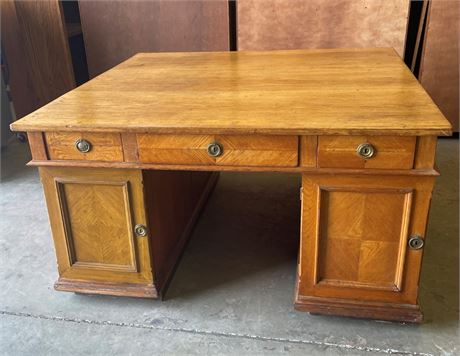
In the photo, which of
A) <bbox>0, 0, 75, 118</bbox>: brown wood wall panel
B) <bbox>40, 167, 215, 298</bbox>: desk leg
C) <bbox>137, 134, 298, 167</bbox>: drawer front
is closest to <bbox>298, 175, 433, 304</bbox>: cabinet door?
<bbox>137, 134, 298, 167</bbox>: drawer front

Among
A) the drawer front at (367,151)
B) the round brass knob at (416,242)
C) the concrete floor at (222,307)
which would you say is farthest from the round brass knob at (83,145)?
the round brass knob at (416,242)

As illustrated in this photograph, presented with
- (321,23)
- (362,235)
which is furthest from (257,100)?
(321,23)

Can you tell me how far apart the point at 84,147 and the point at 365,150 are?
79cm

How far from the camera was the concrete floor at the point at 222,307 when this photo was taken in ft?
4.76

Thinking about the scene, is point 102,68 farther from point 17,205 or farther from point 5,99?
point 17,205

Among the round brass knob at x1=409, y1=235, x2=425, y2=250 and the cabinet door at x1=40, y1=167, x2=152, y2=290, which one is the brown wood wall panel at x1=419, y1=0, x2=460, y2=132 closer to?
the round brass knob at x1=409, y1=235, x2=425, y2=250

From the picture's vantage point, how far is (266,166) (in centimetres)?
136

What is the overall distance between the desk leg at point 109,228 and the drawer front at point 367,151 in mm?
545

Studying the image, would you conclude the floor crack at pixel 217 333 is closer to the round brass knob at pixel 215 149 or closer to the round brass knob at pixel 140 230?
the round brass knob at pixel 140 230

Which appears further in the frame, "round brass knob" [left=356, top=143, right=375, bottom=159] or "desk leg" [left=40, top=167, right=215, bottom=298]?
"desk leg" [left=40, top=167, right=215, bottom=298]

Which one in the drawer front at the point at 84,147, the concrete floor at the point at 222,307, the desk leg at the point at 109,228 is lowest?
the concrete floor at the point at 222,307

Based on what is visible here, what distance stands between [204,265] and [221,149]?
2.10 feet

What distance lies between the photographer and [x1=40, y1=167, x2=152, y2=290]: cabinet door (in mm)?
1478

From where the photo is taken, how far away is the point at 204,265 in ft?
6.05
